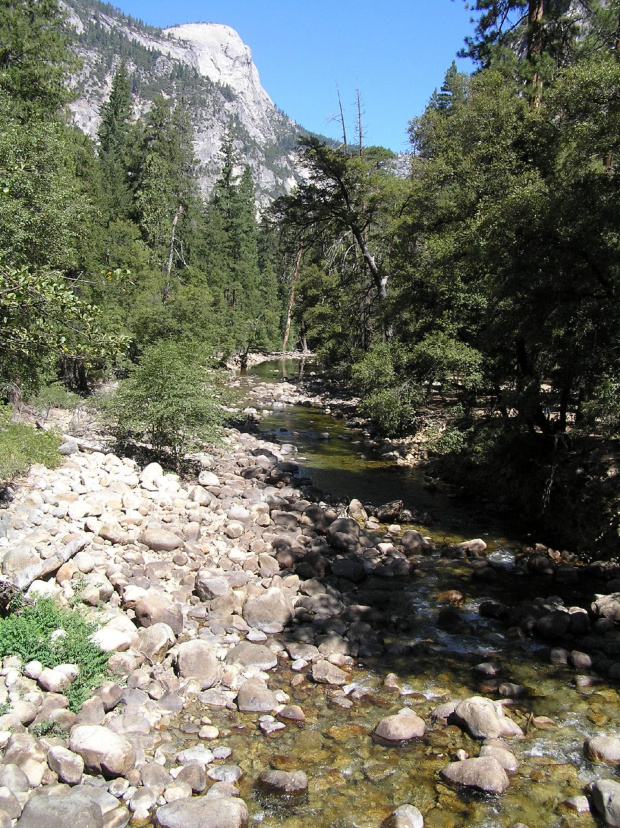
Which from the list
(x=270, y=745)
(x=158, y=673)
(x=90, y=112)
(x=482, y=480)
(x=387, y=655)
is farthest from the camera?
(x=90, y=112)

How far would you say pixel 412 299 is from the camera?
19766 millimetres

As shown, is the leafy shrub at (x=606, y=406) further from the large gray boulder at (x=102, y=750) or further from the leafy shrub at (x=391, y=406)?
the leafy shrub at (x=391, y=406)

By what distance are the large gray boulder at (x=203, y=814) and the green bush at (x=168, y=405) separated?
8.56m

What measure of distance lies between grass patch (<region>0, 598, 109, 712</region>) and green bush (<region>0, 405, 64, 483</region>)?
11.3 ft

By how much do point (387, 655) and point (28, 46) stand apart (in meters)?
20.4

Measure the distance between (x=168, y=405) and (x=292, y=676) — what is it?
283 inches

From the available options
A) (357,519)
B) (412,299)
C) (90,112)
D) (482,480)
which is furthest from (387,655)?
(90,112)

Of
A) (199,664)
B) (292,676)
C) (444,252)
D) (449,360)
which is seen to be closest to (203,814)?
(199,664)

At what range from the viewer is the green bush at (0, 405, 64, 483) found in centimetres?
906

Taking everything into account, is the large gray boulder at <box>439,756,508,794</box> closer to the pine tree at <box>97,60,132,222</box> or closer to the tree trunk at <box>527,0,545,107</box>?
the tree trunk at <box>527,0,545,107</box>

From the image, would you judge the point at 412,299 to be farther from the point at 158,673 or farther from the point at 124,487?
the point at 158,673

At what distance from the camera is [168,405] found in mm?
12430

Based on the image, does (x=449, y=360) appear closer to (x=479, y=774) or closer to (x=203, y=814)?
(x=479, y=774)

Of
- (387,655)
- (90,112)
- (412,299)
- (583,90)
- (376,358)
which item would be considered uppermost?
(90,112)
